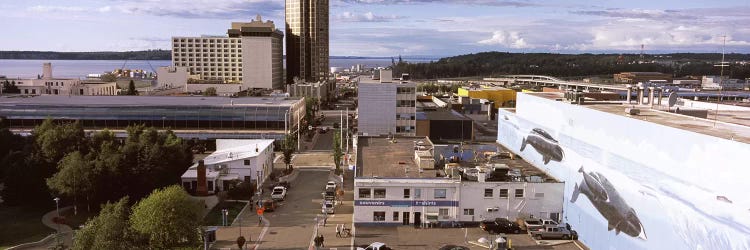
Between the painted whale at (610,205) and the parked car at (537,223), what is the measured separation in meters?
1.69

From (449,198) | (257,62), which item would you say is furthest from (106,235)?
(257,62)

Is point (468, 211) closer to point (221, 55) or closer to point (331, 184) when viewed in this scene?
point (331, 184)

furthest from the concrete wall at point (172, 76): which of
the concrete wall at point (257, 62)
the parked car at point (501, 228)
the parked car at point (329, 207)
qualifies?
the parked car at point (501, 228)

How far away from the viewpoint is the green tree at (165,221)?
866 inches

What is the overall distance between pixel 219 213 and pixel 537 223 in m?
16.0

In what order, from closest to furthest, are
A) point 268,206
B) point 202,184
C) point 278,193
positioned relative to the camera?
point 268,206
point 278,193
point 202,184

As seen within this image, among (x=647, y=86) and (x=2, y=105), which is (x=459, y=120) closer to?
(x=647, y=86)

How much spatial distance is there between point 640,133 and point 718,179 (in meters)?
4.52

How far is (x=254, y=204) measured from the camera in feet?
104

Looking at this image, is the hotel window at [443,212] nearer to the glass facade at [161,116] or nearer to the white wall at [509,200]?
the white wall at [509,200]

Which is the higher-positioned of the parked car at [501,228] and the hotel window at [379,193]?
the hotel window at [379,193]

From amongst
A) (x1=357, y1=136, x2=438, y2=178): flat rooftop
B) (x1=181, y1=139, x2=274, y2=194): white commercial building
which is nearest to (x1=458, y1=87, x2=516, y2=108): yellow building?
(x1=357, y1=136, x2=438, y2=178): flat rooftop

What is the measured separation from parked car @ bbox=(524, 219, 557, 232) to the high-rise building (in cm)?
9293

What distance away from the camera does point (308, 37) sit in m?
116
